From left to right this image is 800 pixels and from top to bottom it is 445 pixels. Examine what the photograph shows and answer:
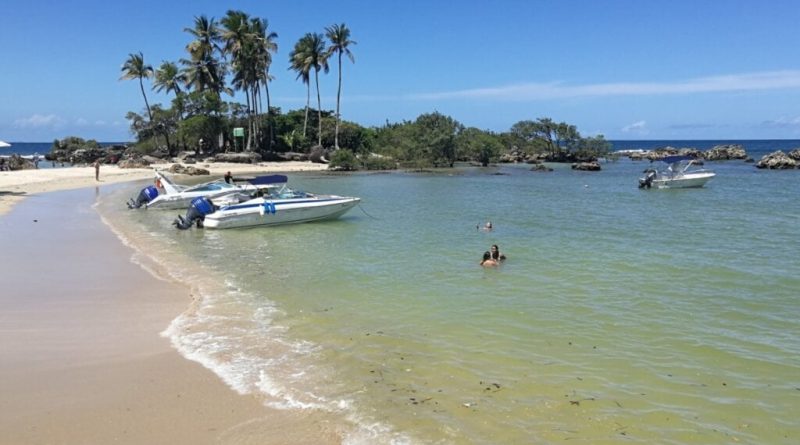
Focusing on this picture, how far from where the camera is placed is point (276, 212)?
2253 centimetres

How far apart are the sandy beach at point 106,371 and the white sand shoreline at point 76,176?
51.7ft

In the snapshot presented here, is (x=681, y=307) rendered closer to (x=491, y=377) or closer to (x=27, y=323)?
(x=491, y=377)

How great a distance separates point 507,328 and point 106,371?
592 cm

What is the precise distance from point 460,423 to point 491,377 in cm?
143

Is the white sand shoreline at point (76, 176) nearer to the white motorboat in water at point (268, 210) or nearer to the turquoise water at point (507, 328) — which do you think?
the white motorboat in water at point (268, 210)

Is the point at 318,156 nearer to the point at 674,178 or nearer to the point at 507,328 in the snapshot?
the point at 674,178

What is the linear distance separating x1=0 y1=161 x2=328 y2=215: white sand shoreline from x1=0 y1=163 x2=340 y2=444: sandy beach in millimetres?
15754

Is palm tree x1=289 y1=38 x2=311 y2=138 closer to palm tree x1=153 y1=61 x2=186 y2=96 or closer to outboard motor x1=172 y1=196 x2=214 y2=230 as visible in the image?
palm tree x1=153 y1=61 x2=186 y2=96

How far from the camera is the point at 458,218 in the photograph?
25672 millimetres

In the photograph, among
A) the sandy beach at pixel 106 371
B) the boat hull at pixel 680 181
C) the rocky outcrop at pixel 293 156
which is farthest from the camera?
the rocky outcrop at pixel 293 156

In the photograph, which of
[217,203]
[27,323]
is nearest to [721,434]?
[27,323]

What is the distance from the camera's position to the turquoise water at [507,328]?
251 inches

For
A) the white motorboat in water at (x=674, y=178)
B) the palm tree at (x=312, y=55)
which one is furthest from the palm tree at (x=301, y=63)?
the white motorboat in water at (x=674, y=178)

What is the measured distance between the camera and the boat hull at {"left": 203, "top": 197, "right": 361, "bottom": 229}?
71.8 feet
